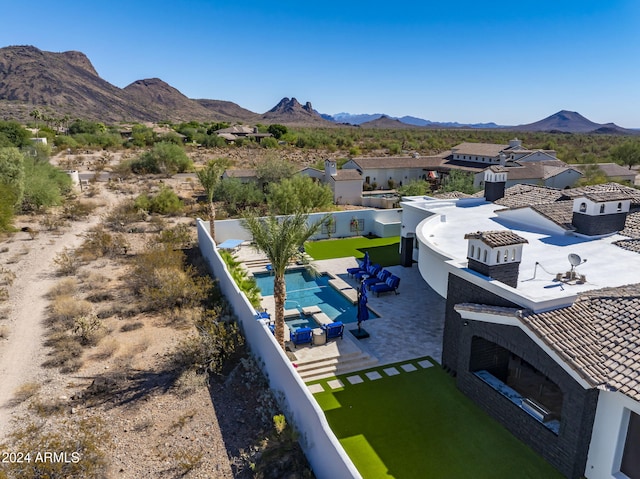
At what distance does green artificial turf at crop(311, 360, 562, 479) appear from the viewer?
10273mm

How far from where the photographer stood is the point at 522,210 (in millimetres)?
19156

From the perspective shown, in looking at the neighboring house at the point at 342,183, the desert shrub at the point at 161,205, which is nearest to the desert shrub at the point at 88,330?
the desert shrub at the point at 161,205

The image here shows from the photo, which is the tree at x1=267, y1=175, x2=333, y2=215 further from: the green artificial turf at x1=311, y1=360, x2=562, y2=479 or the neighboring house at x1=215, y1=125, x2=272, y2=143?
the neighboring house at x1=215, y1=125, x2=272, y2=143

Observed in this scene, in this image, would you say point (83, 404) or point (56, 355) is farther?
point (56, 355)

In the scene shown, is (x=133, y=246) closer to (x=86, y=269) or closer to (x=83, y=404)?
(x=86, y=269)

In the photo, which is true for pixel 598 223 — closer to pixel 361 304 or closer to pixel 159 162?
pixel 361 304

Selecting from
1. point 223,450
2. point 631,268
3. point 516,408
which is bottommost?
point 223,450

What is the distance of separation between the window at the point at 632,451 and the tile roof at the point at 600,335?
3.09ft

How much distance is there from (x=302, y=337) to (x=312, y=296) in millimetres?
5958

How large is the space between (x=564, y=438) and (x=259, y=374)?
8.60 m

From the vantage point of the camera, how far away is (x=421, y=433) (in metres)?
11.5

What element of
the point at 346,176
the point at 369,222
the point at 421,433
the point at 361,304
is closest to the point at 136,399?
the point at 421,433

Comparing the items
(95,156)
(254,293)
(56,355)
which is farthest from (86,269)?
(95,156)

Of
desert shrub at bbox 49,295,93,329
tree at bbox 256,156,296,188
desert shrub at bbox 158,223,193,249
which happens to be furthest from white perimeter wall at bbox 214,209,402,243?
desert shrub at bbox 49,295,93,329
